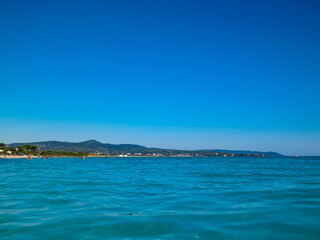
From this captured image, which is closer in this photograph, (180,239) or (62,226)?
→ (180,239)

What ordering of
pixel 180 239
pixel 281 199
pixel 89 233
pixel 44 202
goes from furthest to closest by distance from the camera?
pixel 281 199
pixel 44 202
pixel 89 233
pixel 180 239

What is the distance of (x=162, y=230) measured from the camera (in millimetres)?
8023

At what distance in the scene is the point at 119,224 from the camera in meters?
8.55

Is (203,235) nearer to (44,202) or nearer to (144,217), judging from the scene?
(144,217)

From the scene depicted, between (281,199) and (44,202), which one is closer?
(44,202)

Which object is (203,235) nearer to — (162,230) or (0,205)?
(162,230)

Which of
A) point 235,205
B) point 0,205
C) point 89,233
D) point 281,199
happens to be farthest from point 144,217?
point 281,199

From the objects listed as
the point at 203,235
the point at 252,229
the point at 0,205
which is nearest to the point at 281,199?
the point at 252,229

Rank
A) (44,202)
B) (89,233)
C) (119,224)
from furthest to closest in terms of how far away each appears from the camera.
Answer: (44,202) → (119,224) → (89,233)

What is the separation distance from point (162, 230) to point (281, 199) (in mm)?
7453

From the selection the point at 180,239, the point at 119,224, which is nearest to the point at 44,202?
the point at 119,224

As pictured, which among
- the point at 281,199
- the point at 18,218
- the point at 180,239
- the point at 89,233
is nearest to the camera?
the point at 180,239

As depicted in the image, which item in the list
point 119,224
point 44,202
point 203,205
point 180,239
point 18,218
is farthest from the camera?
point 44,202

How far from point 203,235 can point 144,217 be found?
8.00ft
